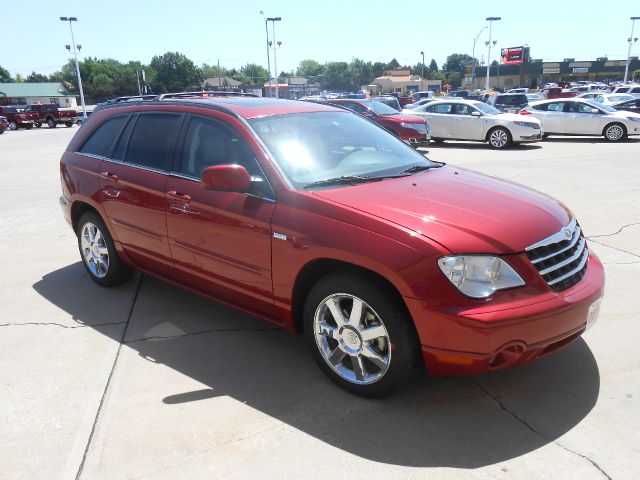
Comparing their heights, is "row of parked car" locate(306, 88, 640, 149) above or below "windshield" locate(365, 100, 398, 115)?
below

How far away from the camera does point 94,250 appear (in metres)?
5.14

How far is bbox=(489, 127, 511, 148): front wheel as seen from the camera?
16.4 metres

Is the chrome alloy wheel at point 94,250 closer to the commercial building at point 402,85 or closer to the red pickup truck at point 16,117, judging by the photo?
the red pickup truck at point 16,117

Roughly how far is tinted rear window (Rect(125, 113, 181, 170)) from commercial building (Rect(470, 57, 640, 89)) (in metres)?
97.7

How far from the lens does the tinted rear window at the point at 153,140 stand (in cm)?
424

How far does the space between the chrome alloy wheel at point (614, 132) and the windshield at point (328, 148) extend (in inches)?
627

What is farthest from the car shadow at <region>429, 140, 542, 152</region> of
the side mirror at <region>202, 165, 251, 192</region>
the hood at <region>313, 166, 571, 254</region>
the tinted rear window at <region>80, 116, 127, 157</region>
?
the side mirror at <region>202, 165, 251, 192</region>

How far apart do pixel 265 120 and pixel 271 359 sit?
169 cm

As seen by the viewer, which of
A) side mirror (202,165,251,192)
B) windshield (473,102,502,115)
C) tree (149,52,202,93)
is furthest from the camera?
tree (149,52,202,93)

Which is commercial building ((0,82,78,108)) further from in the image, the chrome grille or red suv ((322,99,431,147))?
the chrome grille

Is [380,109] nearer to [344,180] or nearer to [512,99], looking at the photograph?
[512,99]

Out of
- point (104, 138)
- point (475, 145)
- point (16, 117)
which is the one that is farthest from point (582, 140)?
point (16, 117)

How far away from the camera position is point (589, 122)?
17781mm

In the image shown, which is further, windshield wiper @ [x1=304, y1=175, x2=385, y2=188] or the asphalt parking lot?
windshield wiper @ [x1=304, y1=175, x2=385, y2=188]
